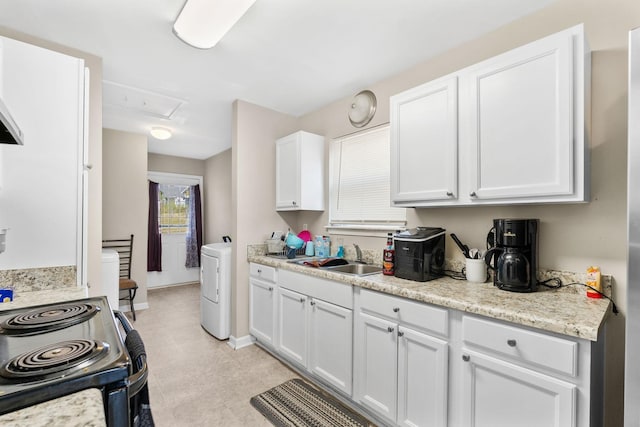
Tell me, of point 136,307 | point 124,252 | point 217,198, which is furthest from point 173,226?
point 136,307

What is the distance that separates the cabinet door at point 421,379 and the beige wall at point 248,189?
5.94 ft

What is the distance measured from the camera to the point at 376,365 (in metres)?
1.81

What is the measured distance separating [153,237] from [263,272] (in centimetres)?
351

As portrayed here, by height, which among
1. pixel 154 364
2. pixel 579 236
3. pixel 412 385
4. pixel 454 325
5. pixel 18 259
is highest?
pixel 579 236

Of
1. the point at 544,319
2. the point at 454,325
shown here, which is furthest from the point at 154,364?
the point at 544,319

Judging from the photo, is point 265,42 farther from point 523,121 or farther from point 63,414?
point 63,414

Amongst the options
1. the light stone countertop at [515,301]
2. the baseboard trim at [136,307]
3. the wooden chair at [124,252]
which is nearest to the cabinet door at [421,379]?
the light stone countertop at [515,301]

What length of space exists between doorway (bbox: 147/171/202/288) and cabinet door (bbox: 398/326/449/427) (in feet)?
16.5

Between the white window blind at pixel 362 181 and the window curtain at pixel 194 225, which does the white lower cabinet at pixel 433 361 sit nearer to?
the white window blind at pixel 362 181

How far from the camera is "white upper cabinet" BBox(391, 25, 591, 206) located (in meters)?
1.39

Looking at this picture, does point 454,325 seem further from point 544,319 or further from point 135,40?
point 135,40

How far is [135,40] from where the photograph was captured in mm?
2014

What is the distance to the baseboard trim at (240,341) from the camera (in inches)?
116

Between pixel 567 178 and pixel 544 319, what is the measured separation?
2.22 ft
